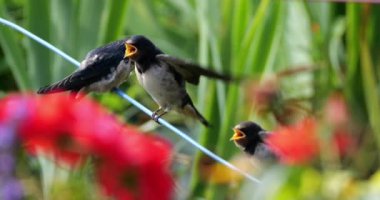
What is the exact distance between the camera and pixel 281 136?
1.24 metres

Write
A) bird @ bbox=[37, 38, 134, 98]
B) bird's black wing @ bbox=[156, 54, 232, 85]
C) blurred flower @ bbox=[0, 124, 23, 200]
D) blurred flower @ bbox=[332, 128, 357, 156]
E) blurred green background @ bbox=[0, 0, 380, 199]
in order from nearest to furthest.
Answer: blurred flower @ bbox=[0, 124, 23, 200] → blurred flower @ bbox=[332, 128, 357, 156] → bird's black wing @ bbox=[156, 54, 232, 85] → bird @ bbox=[37, 38, 134, 98] → blurred green background @ bbox=[0, 0, 380, 199]

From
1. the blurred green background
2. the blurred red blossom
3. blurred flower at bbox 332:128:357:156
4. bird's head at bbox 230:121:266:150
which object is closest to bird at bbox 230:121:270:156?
bird's head at bbox 230:121:266:150

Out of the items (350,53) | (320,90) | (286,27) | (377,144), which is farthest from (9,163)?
(286,27)

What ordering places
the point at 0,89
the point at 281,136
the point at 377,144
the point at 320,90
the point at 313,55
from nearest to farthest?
1. the point at 281,136
2. the point at 377,144
3. the point at 320,90
4. the point at 313,55
5. the point at 0,89

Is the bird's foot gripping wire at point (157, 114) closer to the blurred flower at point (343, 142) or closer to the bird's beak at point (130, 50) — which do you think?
the bird's beak at point (130, 50)

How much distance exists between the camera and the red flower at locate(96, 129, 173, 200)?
1090 mm

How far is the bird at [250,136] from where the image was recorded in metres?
2.33

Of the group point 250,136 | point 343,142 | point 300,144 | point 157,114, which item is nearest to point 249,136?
point 250,136

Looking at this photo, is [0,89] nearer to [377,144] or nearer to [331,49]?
[331,49]

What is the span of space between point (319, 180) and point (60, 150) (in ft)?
0.76

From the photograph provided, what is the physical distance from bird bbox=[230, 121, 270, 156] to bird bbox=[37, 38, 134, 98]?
284 millimetres

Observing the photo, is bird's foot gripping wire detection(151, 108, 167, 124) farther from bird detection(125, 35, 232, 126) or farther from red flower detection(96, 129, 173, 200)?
red flower detection(96, 129, 173, 200)

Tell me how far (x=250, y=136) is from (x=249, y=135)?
1 cm

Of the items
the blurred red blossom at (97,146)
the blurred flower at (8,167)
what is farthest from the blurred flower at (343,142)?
the blurred flower at (8,167)
